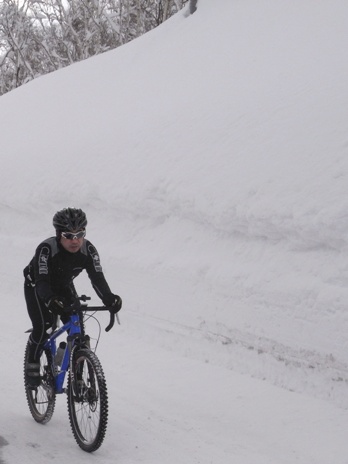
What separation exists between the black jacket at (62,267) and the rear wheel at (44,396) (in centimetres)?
67

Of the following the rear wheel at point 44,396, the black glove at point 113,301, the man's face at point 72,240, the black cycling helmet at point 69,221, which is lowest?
the rear wheel at point 44,396

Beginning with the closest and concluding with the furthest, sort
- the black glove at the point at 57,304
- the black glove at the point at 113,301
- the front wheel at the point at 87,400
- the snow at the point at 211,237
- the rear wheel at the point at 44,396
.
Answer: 1. the front wheel at the point at 87,400
2. the black glove at the point at 57,304
3. the black glove at the point at 113,301
4. the rear wheel at the point at 44,396
5. the snow at the point at 211,237

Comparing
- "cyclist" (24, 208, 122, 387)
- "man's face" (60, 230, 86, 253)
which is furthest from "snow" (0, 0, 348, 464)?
"man's face" (60, 230, 86, 253)

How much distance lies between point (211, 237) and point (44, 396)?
4.12m

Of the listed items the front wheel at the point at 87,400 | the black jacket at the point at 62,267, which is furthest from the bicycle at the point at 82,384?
the black jacket at the point at 62,267

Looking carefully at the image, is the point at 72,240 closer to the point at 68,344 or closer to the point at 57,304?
the point at 57,304

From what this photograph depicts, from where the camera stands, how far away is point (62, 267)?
5594mm

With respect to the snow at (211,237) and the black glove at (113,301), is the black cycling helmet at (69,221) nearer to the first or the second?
the black glove at (113,301)

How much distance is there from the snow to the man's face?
162cm

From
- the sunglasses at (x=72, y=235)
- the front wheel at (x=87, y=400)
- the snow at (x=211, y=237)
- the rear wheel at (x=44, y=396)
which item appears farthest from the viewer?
the snow at (x=211, y=237)

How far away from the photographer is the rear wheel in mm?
5734

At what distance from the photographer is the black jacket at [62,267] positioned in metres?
5.40

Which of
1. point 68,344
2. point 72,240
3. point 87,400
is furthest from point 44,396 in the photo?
point 72,240

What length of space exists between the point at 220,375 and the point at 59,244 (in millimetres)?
2893
